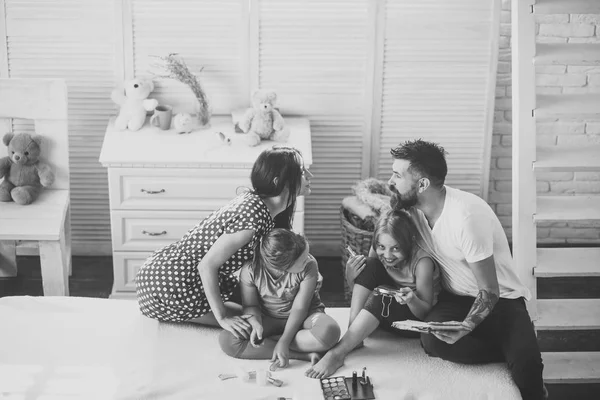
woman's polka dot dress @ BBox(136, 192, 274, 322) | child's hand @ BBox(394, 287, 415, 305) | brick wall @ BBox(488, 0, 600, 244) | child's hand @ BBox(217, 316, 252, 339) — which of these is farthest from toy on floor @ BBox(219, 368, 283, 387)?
brick wall @ BBox(488, 0, 600, 244)

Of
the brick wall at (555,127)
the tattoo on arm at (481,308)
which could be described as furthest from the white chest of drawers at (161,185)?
the tattoo on arm at (481,308)

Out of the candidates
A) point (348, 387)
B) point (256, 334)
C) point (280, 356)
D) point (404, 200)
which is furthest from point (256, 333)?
point (404, 200)

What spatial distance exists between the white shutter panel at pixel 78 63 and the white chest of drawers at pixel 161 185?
11.8 inches

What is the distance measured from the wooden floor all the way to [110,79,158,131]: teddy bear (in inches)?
28.2

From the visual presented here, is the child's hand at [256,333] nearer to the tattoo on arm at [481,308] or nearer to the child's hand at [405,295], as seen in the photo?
the child's hand at [405,295]

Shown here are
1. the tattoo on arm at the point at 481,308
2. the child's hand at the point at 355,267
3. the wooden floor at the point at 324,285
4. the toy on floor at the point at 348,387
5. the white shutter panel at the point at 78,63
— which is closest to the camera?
the toy on floor at the point at 348,387

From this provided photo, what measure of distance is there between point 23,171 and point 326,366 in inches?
66.3

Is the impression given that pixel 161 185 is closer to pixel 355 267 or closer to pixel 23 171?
pixel 23 171

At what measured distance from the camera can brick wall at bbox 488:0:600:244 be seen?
401 centimetres

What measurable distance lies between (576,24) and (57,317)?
8.75 feet

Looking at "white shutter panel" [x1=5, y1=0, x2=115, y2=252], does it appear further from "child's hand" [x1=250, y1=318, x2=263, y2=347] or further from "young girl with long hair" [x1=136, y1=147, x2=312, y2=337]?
"child's hand" [x1=250, y1=318, x2=263, y2=347]

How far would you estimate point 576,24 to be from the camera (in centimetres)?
401

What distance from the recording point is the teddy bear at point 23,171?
359 centimetres

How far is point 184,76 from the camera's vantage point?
379cm
